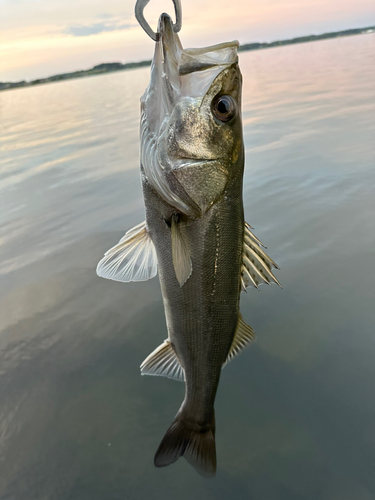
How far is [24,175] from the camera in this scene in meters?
10.0

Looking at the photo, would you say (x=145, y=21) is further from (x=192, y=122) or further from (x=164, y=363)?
(x=164, y=363)

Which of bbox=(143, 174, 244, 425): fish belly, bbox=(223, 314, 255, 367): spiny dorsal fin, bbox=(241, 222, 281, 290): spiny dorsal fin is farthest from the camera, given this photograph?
bbox=(223, 314, 255, 367): spiny dorsal fin

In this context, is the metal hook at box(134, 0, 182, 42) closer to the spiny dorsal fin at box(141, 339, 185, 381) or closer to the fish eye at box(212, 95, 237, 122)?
the fish eye at box(212, 95, 237, 122)

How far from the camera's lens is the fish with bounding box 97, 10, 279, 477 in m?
1.87

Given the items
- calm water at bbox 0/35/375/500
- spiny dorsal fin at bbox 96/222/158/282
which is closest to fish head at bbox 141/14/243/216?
spiny dorsal fin at bbox 96/222/158/282

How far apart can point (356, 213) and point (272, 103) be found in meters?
12.5

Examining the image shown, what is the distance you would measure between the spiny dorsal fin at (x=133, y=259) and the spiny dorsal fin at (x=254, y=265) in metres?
0.55

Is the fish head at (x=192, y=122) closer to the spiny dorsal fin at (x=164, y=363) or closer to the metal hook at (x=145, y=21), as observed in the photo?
the metal hook at (x=145, y=21)

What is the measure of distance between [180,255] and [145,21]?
45.2 inches

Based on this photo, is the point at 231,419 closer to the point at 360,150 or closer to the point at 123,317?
the point at 123,317

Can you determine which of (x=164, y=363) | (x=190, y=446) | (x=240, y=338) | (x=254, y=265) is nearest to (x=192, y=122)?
(x=254, y=265)

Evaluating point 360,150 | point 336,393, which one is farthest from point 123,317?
point 360,150

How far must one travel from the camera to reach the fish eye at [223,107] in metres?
1.87

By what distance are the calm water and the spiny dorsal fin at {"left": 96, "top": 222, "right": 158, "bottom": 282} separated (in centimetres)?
132
